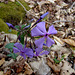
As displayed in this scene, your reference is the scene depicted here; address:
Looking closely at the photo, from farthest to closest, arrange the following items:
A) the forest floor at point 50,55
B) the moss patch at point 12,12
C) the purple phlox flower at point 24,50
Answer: the moss patch at point 12,12 < the forest floor at point 50,55 < the purple phlox flower at point 24,50

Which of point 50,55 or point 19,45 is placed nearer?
point 19,45

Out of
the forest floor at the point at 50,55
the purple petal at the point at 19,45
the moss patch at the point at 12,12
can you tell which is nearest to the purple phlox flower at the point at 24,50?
the purple petal at the point at 19,45

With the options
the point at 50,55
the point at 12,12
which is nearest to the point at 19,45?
the point at 50,55

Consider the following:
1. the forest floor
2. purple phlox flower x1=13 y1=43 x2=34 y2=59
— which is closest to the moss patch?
the forest floor

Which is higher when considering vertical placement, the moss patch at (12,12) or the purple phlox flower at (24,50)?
the moss patch at (12,12)

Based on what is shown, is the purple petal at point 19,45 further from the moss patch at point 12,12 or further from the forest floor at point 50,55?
the moss patch at point 12,12

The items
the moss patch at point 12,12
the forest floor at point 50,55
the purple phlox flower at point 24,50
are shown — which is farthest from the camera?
the moss patch at point 12,12

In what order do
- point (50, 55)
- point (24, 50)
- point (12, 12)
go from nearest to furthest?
point (24, 50) → point (50, 55) → point (12, 12)

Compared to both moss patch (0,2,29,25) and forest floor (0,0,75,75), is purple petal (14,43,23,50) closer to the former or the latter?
forest floor (0,0,75,75)

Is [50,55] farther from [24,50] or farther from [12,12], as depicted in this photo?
[12,12]

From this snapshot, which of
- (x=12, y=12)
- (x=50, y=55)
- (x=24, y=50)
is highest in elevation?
(x=12, y=12)
